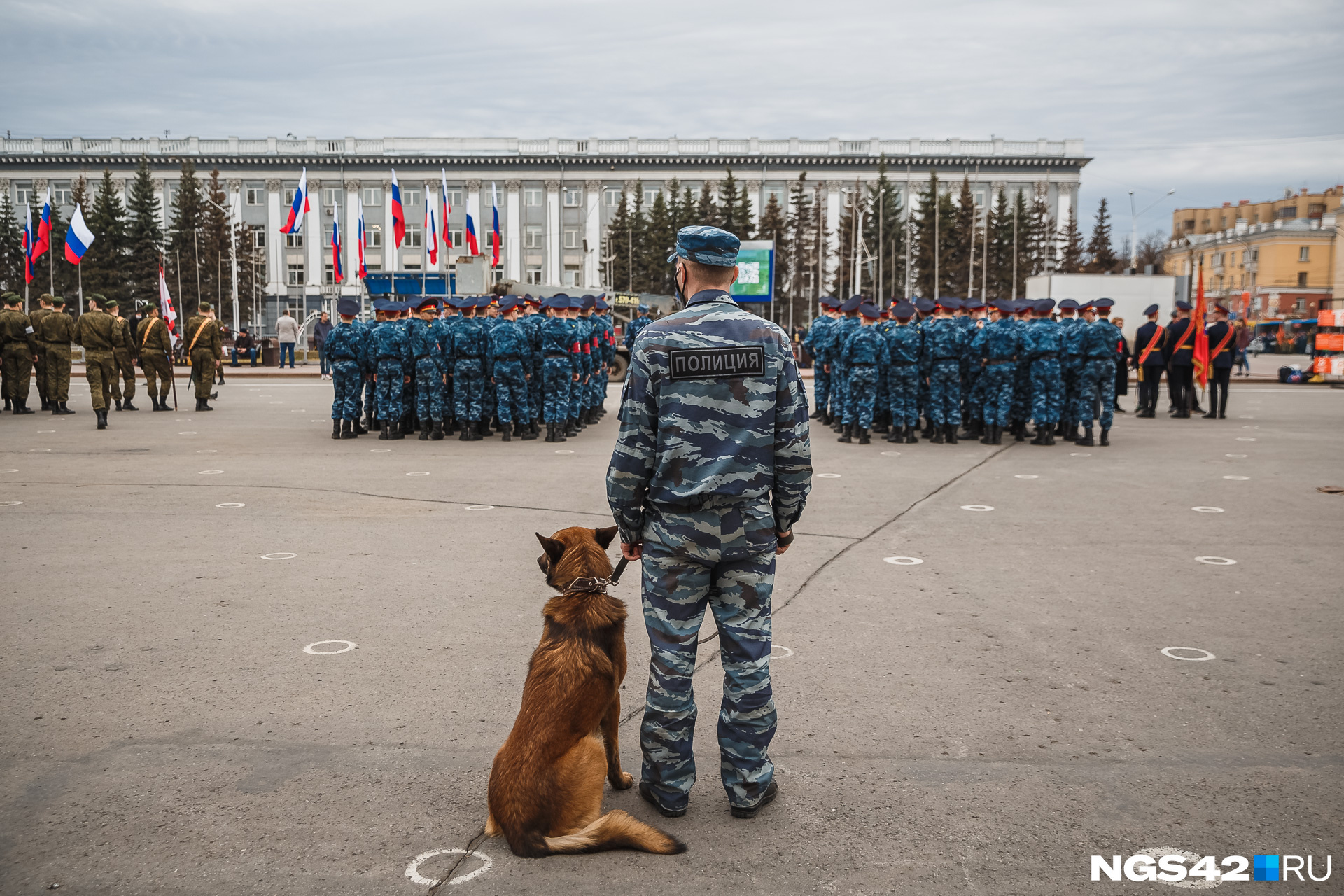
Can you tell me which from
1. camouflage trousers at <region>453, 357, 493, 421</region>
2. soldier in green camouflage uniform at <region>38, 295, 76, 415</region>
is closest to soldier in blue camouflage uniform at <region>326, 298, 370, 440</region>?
camouflage trousers at <region>453, 357, 493, 421</region>

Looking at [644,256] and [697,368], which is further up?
[644,256]

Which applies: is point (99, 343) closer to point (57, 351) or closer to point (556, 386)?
point (57, 351)

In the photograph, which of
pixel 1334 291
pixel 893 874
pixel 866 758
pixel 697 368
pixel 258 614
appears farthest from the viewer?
pixel 1334 291

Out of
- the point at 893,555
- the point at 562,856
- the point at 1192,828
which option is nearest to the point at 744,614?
the point at 562,856

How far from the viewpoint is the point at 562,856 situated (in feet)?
10.6

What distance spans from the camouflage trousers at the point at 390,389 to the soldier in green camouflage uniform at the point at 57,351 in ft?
22.5

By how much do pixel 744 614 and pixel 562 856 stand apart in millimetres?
984

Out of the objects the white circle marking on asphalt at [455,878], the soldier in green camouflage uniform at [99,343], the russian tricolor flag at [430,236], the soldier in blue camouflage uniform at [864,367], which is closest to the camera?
the white circle marking on asphalt at [455,878]

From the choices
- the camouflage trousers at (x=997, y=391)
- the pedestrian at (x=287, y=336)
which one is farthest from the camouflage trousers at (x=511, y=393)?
the pedestrian at (x=287, y=336)

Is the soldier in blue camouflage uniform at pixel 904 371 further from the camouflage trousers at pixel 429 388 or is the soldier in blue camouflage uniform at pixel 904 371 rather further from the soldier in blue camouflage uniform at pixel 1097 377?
the camouflage trousers at pixel 429 388

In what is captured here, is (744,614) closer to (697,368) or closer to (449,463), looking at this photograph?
(697,368)

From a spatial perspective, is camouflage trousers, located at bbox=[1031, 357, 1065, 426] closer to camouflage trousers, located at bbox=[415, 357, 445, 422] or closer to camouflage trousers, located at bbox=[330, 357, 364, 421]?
camouflage trousers, located at bbox=[415, 357, 445, 422]

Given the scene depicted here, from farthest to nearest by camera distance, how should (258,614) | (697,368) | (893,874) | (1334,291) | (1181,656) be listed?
(1334,291), (258,614), (1181,656), (697,368), (893,874)

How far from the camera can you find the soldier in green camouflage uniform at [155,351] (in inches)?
752
